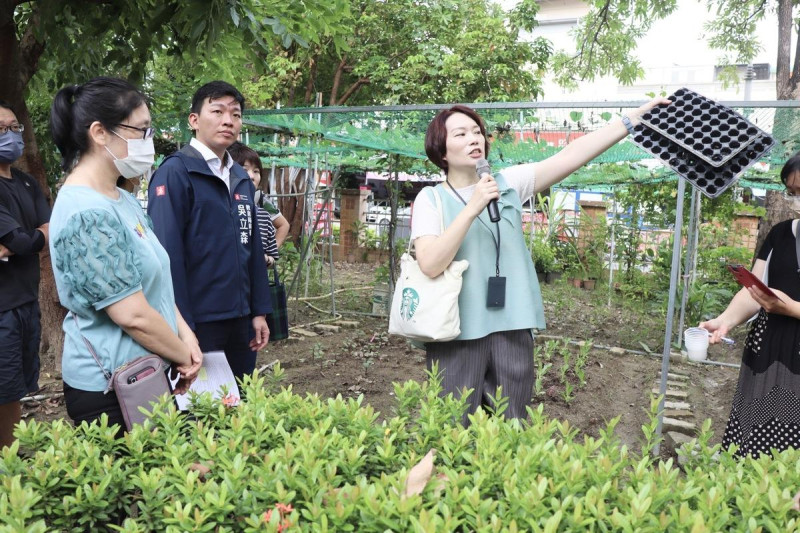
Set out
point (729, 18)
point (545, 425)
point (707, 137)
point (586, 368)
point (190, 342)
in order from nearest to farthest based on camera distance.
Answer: point (545, 425) → point (190, 342) → point (707, 137) → point (586, 368) → point (729, 18)

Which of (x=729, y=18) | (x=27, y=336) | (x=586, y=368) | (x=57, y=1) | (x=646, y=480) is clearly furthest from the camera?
(x=729, y=18)

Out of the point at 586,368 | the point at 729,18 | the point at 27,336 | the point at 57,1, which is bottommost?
the point at 586,368

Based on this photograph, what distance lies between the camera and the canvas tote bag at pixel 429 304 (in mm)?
2320

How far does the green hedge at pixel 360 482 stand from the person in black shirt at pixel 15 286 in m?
1.34

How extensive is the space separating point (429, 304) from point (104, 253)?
1052mm

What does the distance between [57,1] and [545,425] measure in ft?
11.8

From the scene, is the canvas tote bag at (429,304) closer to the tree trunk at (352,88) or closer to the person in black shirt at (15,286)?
the person in black shirt at (15,286)

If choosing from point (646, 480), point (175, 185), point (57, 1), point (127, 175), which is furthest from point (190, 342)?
point (57, 1)

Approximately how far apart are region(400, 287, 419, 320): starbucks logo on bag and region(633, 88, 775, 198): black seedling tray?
103 centimetres

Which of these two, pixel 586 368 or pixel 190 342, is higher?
pixel 190 342

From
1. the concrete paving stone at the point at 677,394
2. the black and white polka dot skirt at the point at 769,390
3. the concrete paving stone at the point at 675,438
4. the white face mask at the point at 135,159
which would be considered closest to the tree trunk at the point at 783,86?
the concrete paving stone at the point at 677,394

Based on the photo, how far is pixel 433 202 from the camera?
2469mm

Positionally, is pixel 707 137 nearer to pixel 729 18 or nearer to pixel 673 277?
pixel 673 277

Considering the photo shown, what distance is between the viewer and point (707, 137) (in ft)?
7.98
